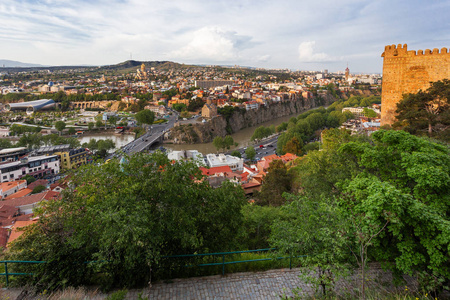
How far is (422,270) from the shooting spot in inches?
96.3

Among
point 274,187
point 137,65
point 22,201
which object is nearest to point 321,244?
point 274,187

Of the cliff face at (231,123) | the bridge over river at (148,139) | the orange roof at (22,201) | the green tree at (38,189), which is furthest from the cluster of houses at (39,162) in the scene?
the cliff face at (231,123)

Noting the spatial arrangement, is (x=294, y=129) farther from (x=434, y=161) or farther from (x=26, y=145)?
(x=26, y=145)

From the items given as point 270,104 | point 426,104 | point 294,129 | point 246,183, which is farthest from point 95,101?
point 426,104

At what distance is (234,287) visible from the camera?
307cm

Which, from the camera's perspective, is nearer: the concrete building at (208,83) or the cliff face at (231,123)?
the cliff face at (231,123)

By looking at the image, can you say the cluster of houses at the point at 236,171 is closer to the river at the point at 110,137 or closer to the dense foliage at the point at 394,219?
the dense foliage at the point at 394,219

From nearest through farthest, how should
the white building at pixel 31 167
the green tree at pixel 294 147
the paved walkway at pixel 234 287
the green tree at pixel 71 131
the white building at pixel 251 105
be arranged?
the paved walkway at pixel 234 287
the white building at pixel 31 167
the green tree at pixel 294 147
the green tree at pixel 71 131
the white building at pixel 251 105

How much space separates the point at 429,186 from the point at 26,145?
30608mm

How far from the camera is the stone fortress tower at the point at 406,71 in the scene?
7996 millimetres

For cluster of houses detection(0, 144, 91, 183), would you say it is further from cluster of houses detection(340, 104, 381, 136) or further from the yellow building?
→ cluster of houses detection(340, 104, 381, 136)

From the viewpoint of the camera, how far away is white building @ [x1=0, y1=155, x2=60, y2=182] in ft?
55.2

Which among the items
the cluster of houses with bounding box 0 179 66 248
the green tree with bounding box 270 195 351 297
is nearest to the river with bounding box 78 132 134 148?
the cluster of houses with bounding box 0 179 66 248

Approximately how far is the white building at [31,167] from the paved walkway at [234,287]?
59.7ft
